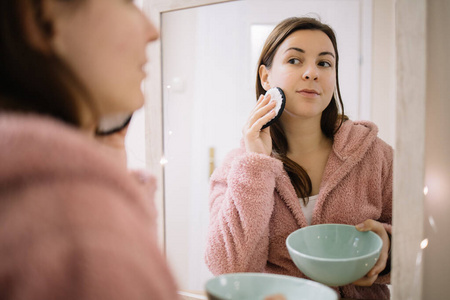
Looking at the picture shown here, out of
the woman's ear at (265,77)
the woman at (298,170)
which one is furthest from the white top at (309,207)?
the woman's ear at (265,77)

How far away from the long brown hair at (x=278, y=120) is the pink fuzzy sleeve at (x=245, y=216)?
35 mm

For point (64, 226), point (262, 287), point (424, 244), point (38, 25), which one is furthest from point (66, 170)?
point (424, 244)

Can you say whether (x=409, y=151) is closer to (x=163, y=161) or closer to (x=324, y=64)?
(x=324, y=64)

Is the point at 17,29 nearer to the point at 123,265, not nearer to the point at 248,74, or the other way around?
the point at 123,265

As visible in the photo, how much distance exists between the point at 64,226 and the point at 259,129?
42 centimetres

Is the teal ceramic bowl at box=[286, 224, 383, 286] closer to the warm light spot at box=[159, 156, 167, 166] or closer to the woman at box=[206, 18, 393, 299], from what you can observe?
the woman at box=[206, 18, 393, 299]

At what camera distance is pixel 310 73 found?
55cm

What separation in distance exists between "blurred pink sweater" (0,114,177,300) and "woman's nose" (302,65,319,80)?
417mm

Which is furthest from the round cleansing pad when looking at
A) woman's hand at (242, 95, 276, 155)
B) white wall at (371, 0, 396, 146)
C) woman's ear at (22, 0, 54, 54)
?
woman's ear at (22, 0, 54, 54)

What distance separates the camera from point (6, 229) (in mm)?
190

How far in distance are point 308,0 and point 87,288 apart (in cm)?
55

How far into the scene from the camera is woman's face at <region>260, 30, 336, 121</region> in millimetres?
552

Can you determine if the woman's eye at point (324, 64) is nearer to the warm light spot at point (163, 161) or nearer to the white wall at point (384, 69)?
the white wall at point (384, 69)

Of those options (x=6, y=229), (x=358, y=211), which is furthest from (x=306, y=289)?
(x=6, y=229)
